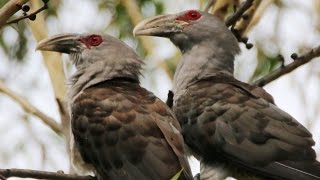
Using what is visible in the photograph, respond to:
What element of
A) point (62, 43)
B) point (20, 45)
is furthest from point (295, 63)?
point (20, 45)

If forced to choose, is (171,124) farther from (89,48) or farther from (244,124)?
(89,48)

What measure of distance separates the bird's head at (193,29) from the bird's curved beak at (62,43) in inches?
36.6

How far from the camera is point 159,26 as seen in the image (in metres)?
7.54

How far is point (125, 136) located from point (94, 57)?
1.13 metres

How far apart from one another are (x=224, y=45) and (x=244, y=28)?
232mm

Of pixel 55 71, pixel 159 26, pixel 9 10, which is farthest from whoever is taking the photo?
pixel 159 26

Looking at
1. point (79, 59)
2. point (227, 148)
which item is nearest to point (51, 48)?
point (79, 59)

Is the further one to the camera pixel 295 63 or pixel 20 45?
pixel 20 45

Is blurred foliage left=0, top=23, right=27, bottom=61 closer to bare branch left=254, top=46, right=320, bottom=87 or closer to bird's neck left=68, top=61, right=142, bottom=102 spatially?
bird's neck left=68, top=61, right=142, bottom=102

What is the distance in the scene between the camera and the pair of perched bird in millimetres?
5746

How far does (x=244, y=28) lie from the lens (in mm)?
7574

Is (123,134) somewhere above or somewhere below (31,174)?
below

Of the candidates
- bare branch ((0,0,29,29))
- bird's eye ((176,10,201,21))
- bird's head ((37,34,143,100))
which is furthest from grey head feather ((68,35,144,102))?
bare branch ((0,0,29,29))

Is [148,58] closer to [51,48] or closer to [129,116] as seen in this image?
[51,48]
